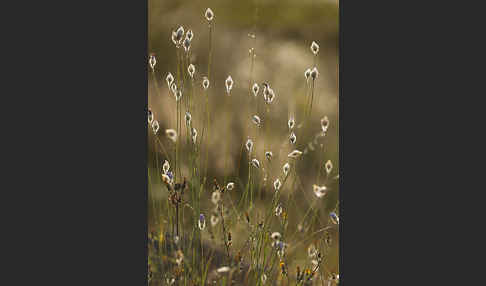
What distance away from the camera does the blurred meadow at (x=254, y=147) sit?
3715 millimetres

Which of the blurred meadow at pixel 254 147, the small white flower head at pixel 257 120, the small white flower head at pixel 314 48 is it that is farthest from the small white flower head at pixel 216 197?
the small white flower head at pixel 314 48

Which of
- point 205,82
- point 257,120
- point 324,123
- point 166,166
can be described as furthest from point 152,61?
point 324,123

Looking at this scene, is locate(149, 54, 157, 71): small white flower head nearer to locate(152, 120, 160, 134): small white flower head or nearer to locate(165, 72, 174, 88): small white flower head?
locate(165, 72, 174, 88): small white flower head

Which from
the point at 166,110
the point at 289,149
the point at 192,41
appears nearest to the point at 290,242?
the point at 289,149

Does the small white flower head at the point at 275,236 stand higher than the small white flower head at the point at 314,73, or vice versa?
the small white flower head at the point at 314,73

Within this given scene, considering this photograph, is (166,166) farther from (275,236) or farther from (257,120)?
(275,236)

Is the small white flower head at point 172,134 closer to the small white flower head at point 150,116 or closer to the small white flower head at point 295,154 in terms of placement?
the small white flower head at point 150,116

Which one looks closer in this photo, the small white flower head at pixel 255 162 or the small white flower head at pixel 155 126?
the small white flower head at pixel 255 162

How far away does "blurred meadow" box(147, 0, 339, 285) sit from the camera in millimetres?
3715

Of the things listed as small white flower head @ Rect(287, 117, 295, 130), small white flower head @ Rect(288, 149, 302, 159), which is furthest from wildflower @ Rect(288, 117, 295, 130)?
small white flower head @ Rect(288, 149, 302, 159)

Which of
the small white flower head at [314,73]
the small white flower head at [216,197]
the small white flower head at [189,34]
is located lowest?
the small white flower head at [216,197]

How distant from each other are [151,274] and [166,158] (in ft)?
2.80

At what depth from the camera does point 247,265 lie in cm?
374

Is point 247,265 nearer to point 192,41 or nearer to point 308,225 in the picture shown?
point 308,225
